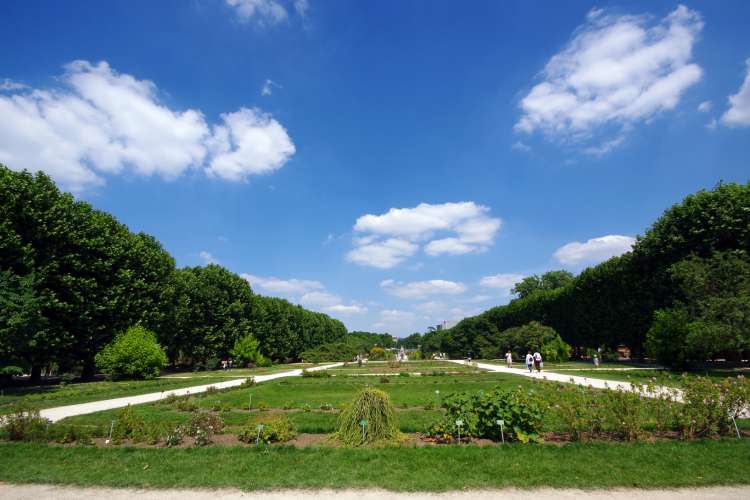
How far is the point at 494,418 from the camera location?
28.7 ft

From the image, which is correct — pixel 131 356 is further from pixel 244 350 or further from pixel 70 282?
pixel 244 350

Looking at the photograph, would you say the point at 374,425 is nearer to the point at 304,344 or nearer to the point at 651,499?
the point at 651,499

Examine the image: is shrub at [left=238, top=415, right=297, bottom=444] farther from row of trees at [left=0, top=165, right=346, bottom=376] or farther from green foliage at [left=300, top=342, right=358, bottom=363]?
green foliage at [left=300, top=342, right=358, bottom=363]

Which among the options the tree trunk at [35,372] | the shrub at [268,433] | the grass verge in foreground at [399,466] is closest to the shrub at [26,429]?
the grass verge in foreground at [399,466]

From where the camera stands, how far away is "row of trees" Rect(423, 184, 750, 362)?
76.3 feet

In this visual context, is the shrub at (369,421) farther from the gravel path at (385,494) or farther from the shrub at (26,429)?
the shrub at (26,429)

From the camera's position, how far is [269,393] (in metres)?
19.6

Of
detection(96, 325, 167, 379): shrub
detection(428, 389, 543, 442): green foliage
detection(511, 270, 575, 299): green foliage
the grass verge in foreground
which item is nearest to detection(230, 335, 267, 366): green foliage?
detection(96, 325, 167, 379): shrub

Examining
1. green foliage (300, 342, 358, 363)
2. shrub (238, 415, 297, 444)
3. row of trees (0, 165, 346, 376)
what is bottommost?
green foliage (300, 342, 358, 363)

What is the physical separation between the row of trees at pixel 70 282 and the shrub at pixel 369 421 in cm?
2022

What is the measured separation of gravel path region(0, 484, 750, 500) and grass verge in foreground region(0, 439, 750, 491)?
0.19 m

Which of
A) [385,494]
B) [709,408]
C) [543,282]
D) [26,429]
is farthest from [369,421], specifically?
[543,282]

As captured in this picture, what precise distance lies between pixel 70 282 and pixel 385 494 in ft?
93.3

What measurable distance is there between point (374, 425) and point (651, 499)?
5105 mm
